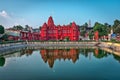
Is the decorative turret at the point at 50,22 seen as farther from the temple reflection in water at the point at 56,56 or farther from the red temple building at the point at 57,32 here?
the temple reflection in water at the point at 56,56

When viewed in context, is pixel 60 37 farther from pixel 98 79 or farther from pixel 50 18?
pixel 98 79

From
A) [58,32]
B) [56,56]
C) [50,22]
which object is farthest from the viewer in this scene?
[50,22]

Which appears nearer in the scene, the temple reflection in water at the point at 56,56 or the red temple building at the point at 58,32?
the temple reflection in water at the point at 56,56

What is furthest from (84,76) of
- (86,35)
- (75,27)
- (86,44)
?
(86,35)

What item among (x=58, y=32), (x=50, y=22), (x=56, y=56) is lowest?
(x=56, y=56)

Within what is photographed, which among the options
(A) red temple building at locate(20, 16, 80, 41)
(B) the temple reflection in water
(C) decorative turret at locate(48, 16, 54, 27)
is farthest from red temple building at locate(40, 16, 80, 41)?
(B) the temple reflection in water

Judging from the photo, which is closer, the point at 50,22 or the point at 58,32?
the point at 58,32

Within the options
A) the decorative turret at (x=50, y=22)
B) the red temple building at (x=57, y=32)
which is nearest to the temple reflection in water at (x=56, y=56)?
the red temple building at (x=57, y=32)

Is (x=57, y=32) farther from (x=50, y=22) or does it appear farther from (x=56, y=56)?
(x=56, y=56)

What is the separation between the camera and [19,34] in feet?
326

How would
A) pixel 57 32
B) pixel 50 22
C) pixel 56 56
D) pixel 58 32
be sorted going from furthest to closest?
pixel 50 22 → pixel 58 32 → pixel 57 32 → pixel 56 56

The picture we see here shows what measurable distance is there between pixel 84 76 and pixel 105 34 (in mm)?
85363

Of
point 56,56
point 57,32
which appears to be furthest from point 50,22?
point 56,56

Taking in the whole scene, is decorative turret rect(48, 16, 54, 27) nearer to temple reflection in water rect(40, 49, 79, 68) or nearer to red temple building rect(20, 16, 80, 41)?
red temple building rect(20, 16, 80, 41)
